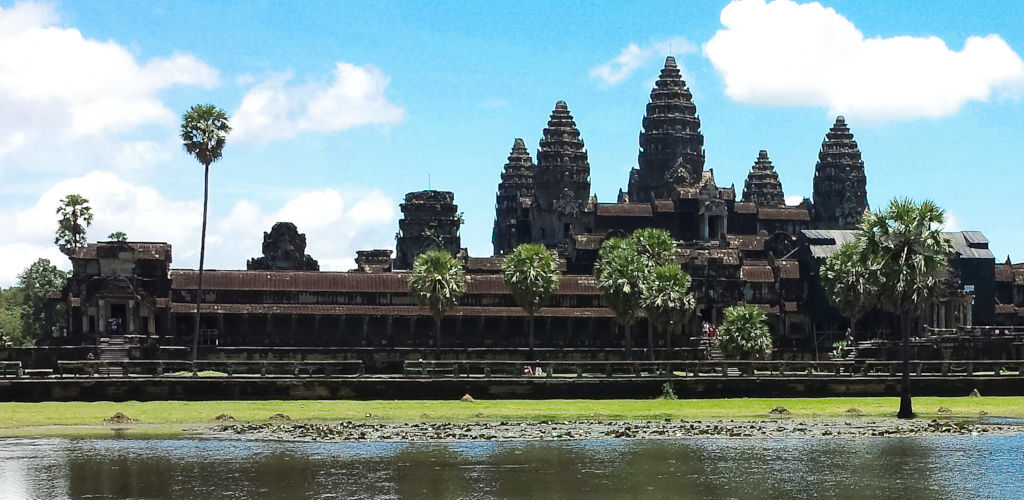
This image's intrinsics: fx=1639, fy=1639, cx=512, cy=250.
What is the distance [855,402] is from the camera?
69.3 m

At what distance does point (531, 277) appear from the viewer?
102062 mm

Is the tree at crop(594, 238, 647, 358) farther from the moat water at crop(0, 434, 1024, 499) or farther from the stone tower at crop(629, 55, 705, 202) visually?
the stone tower at crop(629, 55, 705, 202)

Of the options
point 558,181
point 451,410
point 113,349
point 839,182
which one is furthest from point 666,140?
point 451,410

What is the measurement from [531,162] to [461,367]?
383 ft

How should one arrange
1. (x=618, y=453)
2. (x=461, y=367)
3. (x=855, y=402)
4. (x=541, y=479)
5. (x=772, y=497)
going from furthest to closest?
(x=461, y=367), (x=855, y=402), (x=618, y=453), (x=541, y=479), (x=772, y=497)

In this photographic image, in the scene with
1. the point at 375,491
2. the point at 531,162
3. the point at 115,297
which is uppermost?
the point at 531,162

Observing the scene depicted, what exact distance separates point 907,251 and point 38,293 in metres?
100

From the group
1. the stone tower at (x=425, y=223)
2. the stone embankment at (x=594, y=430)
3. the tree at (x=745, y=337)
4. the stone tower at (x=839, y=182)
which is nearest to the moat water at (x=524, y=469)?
the stone embankment at (x=594, y=430)

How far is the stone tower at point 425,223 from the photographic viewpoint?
15825cm

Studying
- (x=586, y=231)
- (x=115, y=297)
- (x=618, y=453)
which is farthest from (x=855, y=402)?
(x=586, y=231)

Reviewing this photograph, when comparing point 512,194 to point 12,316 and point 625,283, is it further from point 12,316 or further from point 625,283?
point 625,283

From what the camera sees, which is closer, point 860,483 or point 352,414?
point 860,483

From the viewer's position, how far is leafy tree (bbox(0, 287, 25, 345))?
13525 centimetres

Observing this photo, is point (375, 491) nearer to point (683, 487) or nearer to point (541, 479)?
point (541, 479)
